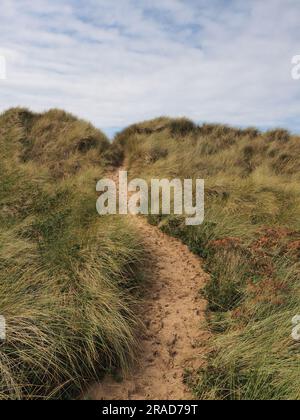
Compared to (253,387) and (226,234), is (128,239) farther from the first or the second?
(253,387)

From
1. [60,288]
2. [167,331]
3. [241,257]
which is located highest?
[241,257]

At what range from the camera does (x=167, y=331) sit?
5.64m

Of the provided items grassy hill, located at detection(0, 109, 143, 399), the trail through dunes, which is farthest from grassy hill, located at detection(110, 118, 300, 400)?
grassy hill, located at detection(0, 109, 143, 399)

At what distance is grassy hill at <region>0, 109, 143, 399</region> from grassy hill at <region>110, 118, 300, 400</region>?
1.24 meters

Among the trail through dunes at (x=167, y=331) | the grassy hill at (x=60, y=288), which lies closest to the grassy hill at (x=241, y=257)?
the trail through dunes at (x=167, y=331)

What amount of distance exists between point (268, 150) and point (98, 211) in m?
12.3

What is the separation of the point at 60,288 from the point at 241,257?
10.6 ft

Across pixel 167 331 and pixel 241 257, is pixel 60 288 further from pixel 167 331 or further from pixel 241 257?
pixel 241 257

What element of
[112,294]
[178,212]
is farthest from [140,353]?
[178,212]

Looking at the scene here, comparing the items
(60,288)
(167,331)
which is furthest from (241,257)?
(60,288)

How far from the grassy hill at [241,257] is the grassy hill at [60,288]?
1.24 meters

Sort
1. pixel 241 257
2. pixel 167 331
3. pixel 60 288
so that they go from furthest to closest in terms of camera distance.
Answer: pixel 241 257 → pixel 167 331 → pixel 60 288

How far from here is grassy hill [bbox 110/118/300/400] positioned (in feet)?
14.5

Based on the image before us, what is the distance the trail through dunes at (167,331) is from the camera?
4.63 metres
